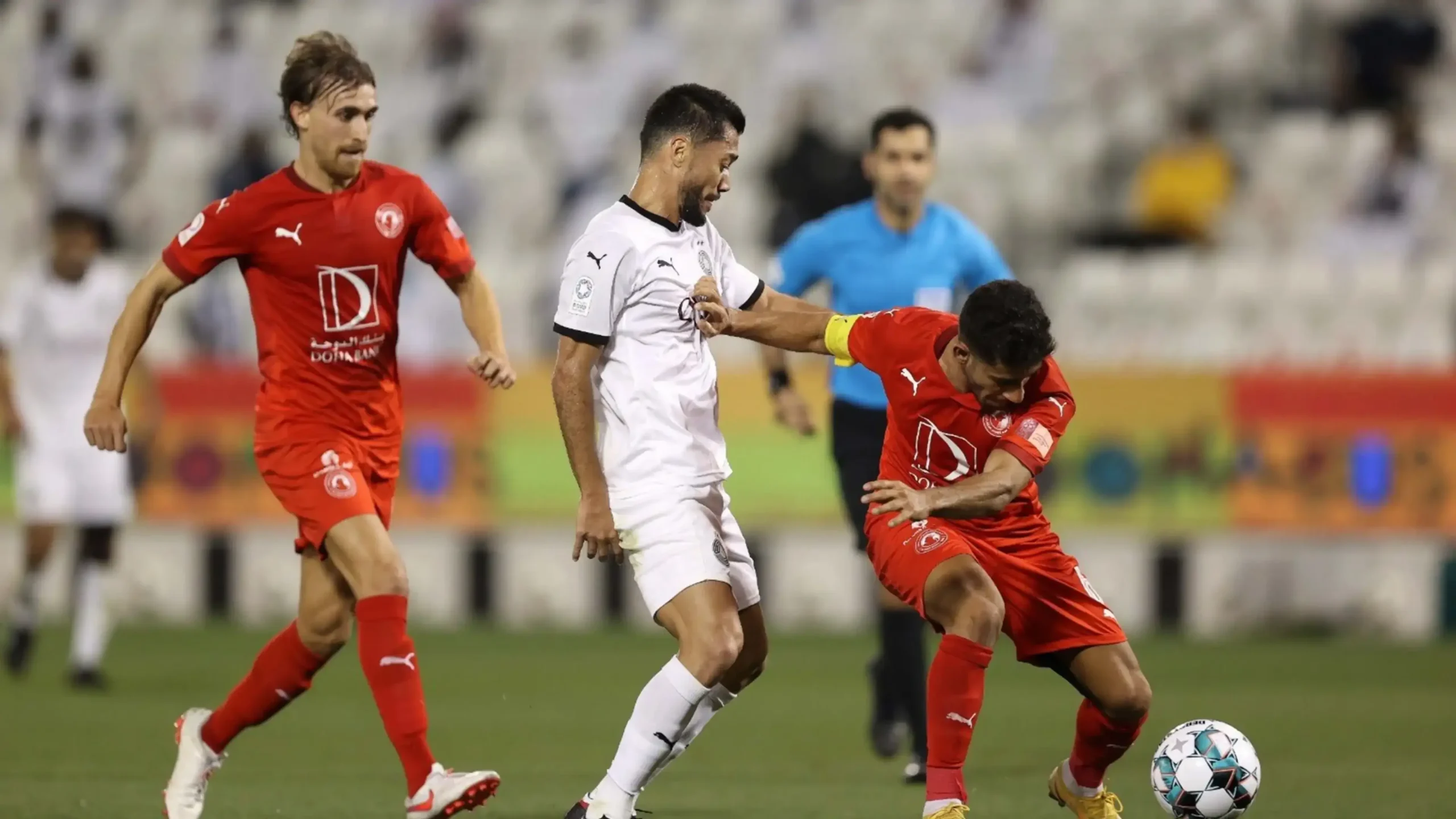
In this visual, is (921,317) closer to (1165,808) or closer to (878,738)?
(1165,808)

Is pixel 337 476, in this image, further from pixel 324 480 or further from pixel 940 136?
pixel 940 136

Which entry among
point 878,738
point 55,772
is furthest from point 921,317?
point 55,772

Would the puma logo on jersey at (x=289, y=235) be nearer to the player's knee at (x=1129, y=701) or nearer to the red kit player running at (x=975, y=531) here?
the red kit player running at (x=975, y=531)

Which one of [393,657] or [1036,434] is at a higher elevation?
[1036,434]

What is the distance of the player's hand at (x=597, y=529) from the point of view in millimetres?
5891

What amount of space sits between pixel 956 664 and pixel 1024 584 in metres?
0.41

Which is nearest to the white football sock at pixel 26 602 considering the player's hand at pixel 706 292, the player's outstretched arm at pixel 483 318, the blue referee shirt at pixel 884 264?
the blue referee shirt at pixel 884 264

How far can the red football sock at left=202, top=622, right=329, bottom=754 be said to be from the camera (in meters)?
6.53

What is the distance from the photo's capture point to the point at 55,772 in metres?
7.90

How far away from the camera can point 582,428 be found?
596 centimetres

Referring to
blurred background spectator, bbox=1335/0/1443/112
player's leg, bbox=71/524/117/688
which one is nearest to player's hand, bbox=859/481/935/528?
player's leg, bbox=71/524/117/688

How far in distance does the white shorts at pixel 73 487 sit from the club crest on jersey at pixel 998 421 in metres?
6.36

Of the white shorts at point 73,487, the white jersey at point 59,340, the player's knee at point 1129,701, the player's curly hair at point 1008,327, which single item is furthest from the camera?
the white jersey at point 59,340

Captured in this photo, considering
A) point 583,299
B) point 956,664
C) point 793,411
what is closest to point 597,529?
point 583,299
